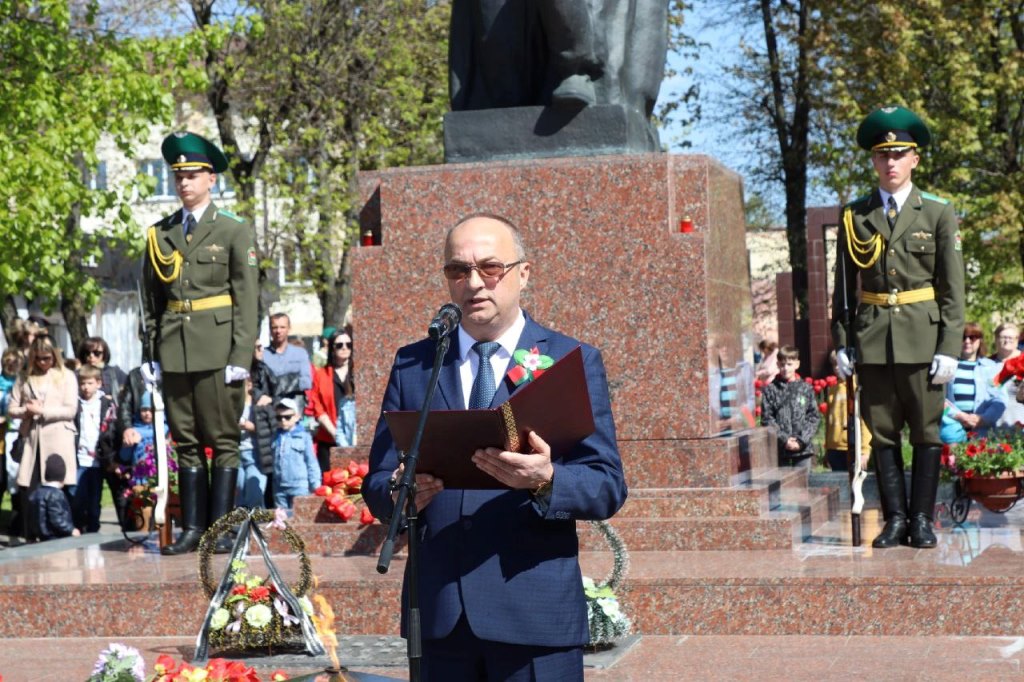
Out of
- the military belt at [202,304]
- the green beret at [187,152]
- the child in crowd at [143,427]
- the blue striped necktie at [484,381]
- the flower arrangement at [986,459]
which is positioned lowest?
the flower arrangement at [986,459]

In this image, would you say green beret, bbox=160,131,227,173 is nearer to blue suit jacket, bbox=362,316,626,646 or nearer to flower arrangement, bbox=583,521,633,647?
flower arrangement, bbox=583,521,633,647

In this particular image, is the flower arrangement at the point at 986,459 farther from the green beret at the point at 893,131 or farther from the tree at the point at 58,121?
the tree at the point at 58,121

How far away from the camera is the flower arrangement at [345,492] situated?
858cm

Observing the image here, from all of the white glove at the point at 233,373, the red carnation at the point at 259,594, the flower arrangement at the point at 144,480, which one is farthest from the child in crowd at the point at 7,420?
the red carnation at the point at 259,594

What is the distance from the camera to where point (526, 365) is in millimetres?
3756

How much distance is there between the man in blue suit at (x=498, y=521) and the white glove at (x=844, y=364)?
4.49 metres

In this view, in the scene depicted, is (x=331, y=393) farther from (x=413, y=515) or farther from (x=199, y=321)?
(x=413, y=515)

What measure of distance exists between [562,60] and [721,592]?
350cm

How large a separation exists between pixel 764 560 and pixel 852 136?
19364mm

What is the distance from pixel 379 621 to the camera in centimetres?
739

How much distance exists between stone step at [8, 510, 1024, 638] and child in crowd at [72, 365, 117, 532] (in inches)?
176

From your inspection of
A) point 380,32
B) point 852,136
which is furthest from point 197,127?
point 852,136

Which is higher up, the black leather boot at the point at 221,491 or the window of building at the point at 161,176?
the window of building at the point at 161,176

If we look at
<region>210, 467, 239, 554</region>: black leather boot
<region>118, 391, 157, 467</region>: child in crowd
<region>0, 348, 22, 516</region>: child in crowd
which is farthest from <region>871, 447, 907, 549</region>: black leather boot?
<region>0, 348, 22, 516</region>: child in crowd
